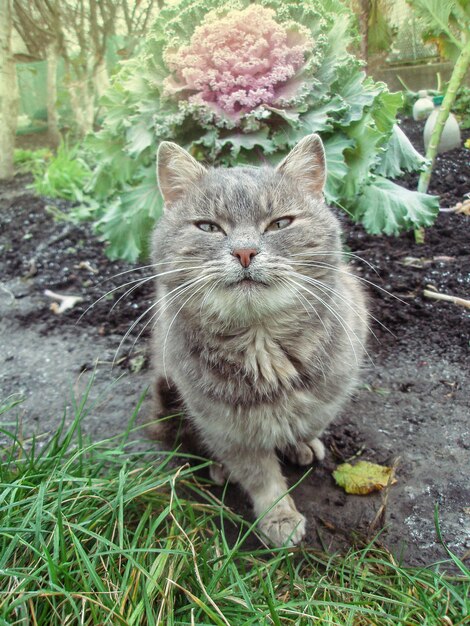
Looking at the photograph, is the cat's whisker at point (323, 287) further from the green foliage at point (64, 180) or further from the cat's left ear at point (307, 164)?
the green foliage at point (64, 180)

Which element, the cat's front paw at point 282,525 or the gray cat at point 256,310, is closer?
the gray cat at point 256,310

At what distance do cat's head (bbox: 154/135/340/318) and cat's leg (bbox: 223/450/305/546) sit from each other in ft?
1.89

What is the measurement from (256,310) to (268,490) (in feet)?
2.32

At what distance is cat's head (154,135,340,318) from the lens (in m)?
1.45

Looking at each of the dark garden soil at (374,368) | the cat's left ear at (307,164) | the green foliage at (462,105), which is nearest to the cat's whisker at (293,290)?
the cat's left ear at (307,164)

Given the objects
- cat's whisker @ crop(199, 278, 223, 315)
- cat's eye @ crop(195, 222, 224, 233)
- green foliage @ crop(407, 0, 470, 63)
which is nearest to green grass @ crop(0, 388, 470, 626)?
cat's whisker @ crop(199, 278, 223, 315)

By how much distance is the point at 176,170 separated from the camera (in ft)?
5.91

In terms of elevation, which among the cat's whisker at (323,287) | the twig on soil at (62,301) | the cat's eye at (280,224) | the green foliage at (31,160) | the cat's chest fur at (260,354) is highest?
the cat's eye at (280,224)

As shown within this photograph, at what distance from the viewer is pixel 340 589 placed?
4.47ft

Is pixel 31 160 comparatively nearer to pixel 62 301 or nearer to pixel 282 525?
pixel 62 301

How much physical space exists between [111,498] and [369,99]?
201 cm

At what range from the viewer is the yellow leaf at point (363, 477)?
1847 millimetres

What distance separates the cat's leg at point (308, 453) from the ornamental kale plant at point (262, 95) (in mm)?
1112

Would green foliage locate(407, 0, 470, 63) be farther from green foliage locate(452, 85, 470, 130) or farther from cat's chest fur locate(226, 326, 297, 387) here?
cat's chest fur locate(226, 326, 297, 387)
